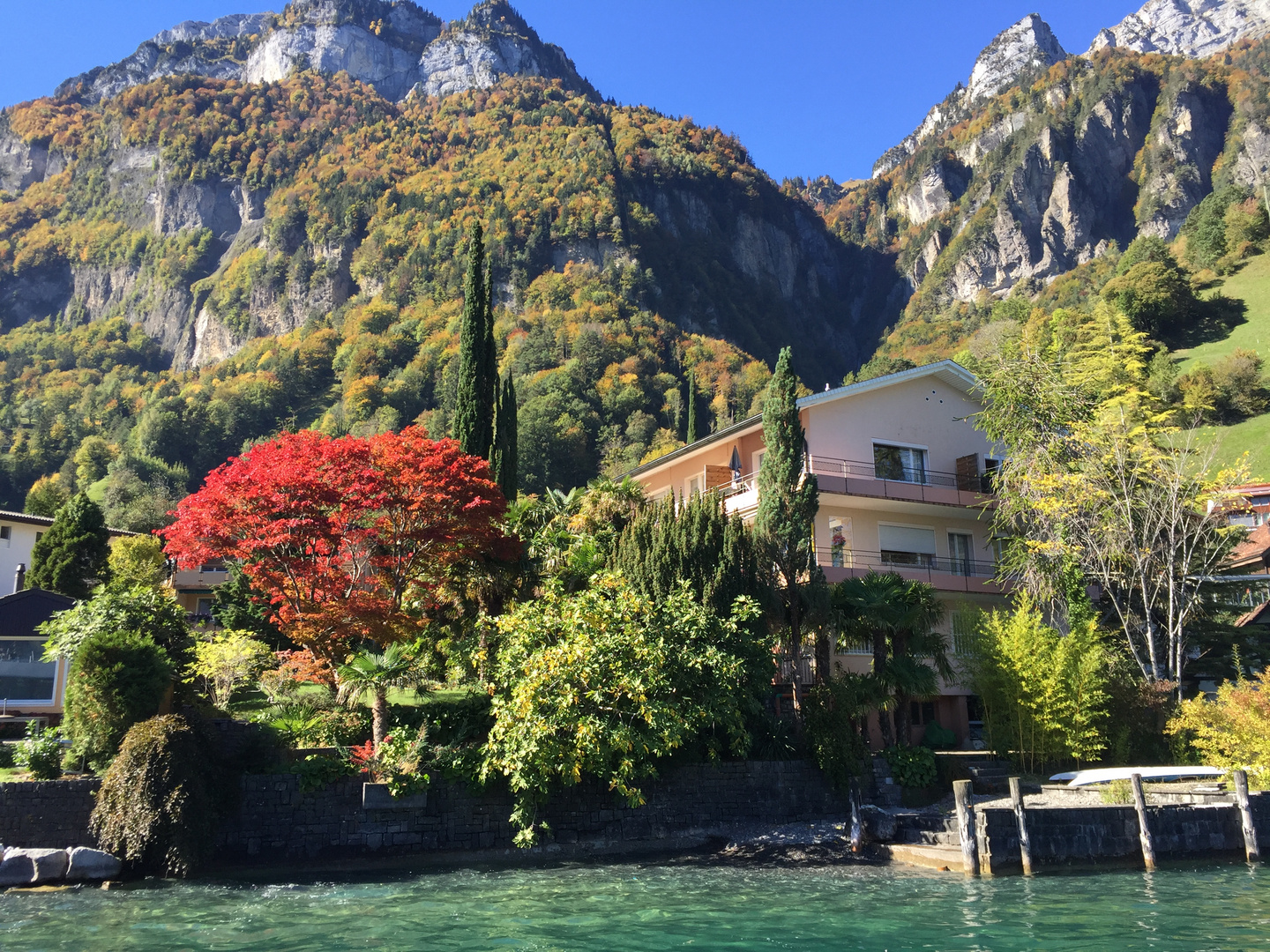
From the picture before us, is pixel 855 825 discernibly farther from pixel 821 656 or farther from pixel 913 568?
pixel 913 568

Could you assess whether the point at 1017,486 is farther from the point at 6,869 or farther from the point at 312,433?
the point at 6,869

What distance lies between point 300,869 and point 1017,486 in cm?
2622

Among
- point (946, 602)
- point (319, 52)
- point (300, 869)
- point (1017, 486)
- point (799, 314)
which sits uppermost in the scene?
point (319, 52)

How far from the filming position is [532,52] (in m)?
183

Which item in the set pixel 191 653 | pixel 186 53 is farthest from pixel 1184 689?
pixel 186 53

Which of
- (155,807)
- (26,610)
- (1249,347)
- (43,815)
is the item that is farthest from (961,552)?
(1249,347)

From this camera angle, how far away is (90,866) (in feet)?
62.2

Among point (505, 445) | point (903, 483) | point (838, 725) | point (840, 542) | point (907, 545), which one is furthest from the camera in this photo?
point (505, 445)

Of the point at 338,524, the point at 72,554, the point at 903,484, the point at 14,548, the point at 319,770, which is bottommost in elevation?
the point at 319,770

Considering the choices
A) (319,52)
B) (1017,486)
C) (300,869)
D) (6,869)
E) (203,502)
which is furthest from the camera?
(319,52)

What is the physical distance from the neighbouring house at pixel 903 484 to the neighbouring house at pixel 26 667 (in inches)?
A: 796

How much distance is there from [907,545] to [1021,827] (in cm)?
1691

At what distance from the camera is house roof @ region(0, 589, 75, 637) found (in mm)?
25141

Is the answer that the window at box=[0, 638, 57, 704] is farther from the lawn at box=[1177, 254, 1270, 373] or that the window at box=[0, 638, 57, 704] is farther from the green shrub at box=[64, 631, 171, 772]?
the lawn at box=[1177, 254, 1270, 373]
